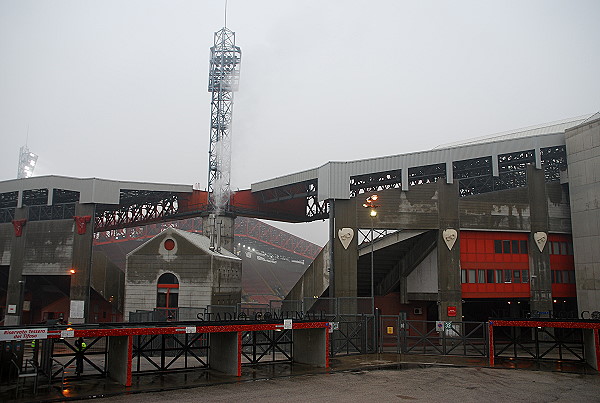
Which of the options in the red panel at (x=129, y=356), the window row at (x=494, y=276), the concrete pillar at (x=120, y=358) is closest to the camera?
the red panel at (x=129, y=356)

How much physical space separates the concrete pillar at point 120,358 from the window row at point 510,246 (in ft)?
A: 114

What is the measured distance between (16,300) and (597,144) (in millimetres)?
56997

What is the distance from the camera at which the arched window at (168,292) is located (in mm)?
47750

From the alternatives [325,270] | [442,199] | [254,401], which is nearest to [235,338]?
[254,401]

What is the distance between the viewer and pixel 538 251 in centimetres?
4841

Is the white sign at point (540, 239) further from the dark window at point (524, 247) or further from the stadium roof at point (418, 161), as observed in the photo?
the stadium roof at point (418, 161)

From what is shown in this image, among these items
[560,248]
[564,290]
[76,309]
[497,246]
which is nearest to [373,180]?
[497,246]

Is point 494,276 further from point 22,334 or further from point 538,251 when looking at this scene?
point 22,334

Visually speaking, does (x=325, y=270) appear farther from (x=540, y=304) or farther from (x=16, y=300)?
(x=16, y=300)

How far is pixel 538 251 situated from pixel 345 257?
17480 millimetres

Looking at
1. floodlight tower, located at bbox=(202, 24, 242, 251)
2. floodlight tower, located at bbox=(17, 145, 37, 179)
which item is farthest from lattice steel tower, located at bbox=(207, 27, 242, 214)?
floodlight tower, located at bbox=(17, 145, 37, 179)

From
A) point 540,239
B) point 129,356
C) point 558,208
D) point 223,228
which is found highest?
point 558,208

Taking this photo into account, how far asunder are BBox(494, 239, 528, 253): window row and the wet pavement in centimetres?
1650

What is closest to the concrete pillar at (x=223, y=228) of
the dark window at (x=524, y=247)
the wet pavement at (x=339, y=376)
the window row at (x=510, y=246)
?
the window row at (x=510, y=246)
